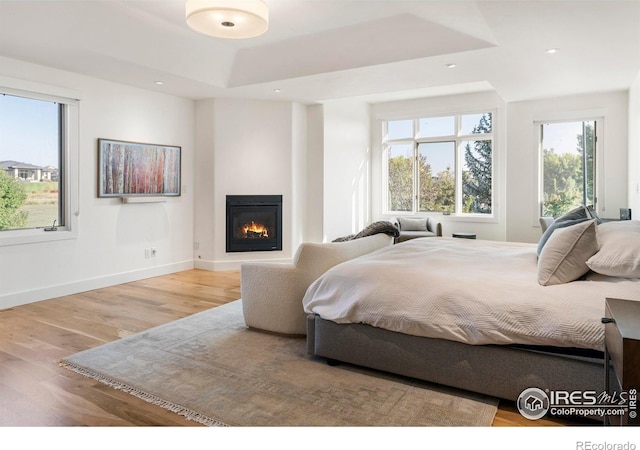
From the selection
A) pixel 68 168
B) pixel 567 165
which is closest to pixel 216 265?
pixel 68 168

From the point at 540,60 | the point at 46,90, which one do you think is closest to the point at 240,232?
the point at 46,90

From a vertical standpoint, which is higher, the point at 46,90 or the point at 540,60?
the point at 540,60

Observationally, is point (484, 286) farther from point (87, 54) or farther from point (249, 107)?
point (249, 107)

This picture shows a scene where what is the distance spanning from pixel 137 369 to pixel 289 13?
3197 mm

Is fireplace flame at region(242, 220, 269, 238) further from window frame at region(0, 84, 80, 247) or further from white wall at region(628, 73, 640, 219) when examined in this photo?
white wall at region(628, 73, 640, 219)

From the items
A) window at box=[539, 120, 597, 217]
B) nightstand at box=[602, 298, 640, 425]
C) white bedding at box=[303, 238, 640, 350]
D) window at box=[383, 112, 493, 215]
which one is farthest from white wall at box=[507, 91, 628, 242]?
nightstand at box=[602, 298, 640, 425]

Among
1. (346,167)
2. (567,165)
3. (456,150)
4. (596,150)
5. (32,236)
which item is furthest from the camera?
(456,150)

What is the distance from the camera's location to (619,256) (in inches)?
88.0

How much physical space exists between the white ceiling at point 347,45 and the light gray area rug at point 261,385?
2.75m

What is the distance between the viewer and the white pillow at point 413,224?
23.0ft

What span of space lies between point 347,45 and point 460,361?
3.39m

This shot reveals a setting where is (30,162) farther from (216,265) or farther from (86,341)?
(216,265)

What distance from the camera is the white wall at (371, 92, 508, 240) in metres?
6.83

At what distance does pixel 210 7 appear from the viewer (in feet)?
9.61
